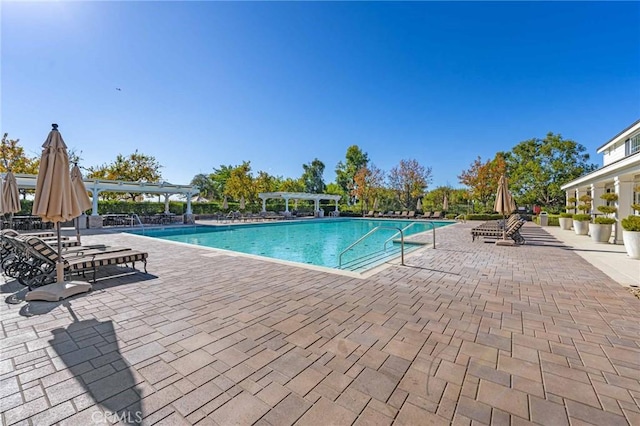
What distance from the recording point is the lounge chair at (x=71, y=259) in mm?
4570

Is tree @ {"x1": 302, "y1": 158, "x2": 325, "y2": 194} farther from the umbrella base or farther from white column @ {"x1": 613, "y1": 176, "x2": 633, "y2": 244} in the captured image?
the umbrella base

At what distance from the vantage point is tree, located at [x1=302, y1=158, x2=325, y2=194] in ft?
162

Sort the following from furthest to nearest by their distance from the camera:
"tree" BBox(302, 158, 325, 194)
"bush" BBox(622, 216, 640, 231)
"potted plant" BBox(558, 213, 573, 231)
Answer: "tree" BBox(302, 158, 325, 194)
"potted plant" BBox(558, 213, 573, 231)
"bush" BBox(622, 216, 640, 231)

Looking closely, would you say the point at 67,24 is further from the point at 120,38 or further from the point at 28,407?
the point at 28,407

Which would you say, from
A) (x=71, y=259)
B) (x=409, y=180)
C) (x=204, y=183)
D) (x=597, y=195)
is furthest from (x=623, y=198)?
(x=204, y=183)

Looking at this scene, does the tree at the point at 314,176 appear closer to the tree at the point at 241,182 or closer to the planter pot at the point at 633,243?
the tree at the point at 241,182

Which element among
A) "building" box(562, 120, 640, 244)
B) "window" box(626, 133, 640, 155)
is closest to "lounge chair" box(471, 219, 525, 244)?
"building" box(562, 120, 640, 244)

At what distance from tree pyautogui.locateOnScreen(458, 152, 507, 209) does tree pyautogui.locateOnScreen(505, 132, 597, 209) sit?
2034 mm

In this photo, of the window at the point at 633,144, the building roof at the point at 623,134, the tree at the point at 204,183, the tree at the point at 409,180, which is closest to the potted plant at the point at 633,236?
the building roof at the point at 623,134

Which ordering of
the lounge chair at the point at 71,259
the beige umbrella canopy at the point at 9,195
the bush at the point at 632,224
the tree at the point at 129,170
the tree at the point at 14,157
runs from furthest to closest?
the tree at the point at 129,170
the tree at the point at 14,157
the beige umbrella canopy at the point at 9,195
the bush at the point at 632,224
the lounge chair at the point at 71,259

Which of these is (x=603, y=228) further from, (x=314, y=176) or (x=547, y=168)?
(x=314, y=176)

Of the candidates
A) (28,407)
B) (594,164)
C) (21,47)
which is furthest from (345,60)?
(594,164)

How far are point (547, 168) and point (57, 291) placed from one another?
34450 millimetres

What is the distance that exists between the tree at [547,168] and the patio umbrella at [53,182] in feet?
108
